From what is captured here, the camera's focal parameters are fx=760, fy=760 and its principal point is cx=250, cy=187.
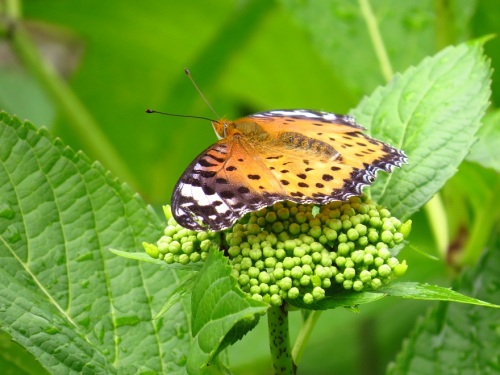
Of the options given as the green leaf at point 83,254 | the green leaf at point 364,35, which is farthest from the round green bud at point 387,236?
the green leaf at point 364,35

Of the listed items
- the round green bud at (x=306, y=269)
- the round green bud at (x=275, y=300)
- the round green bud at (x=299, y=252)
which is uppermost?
the round green bud at (x=299, y=252)

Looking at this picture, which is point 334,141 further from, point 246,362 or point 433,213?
point 246,362

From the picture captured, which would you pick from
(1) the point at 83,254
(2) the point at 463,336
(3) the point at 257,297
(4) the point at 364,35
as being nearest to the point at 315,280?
(3) the point at 257,297

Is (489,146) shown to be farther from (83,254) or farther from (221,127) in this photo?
(83,254)

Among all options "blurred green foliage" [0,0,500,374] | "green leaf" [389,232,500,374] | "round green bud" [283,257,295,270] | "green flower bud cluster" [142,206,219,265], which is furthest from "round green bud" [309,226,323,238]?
"blurred green foliage" [0,0,500,374]

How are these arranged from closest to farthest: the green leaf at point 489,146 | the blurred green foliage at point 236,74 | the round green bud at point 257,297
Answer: the round green bud at point 257,297, the green leaf at point 489,146, the blurred green foliage at point 236,74

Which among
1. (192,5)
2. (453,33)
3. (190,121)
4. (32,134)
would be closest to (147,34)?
(192,5)

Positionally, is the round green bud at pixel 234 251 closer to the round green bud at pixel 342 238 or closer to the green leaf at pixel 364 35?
the round green bud at pixel 342 238
